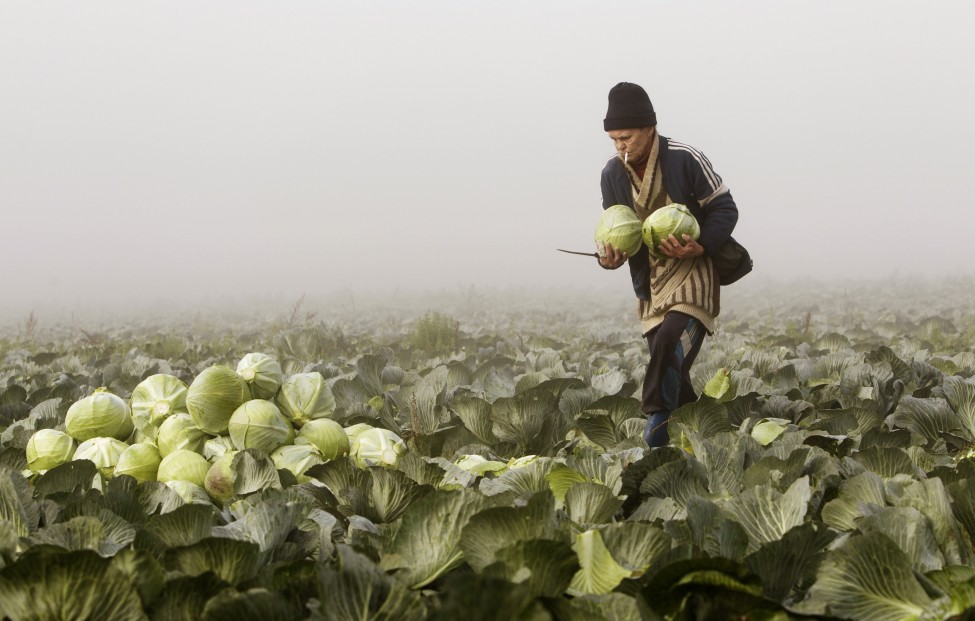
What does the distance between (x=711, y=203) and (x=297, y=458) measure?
2.31 meters

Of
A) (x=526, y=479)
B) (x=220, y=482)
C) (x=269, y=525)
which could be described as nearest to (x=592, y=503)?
(x=526, y=479)

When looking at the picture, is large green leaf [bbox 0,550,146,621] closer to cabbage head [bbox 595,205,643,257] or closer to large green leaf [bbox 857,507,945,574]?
large green leaf [bbox 857,507,945,574]

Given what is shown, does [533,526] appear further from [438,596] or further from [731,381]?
[731,381]

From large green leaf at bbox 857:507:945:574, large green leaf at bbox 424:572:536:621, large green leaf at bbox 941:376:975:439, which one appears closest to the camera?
large green leaf at bbox 424:572:536:621

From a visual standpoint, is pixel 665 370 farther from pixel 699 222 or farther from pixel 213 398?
pixel 213 398

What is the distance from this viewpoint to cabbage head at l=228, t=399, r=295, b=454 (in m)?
3.12

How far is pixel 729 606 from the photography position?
4.78 ft

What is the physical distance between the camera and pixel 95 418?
3365 mm

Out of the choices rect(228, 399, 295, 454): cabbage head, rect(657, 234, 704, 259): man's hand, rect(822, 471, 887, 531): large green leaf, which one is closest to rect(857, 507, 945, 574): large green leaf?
rect(822, 471, 887, 531): large green leaf

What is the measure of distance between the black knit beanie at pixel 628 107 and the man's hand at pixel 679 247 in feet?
1.91

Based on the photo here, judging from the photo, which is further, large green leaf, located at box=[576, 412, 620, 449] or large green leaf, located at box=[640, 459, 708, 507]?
large green leaf, located at box=[576, 412, 620, 449]

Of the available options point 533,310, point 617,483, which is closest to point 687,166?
point 617,483

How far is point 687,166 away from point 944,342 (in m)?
5.35

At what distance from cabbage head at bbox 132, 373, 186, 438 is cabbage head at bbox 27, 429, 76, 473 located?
279 mm
